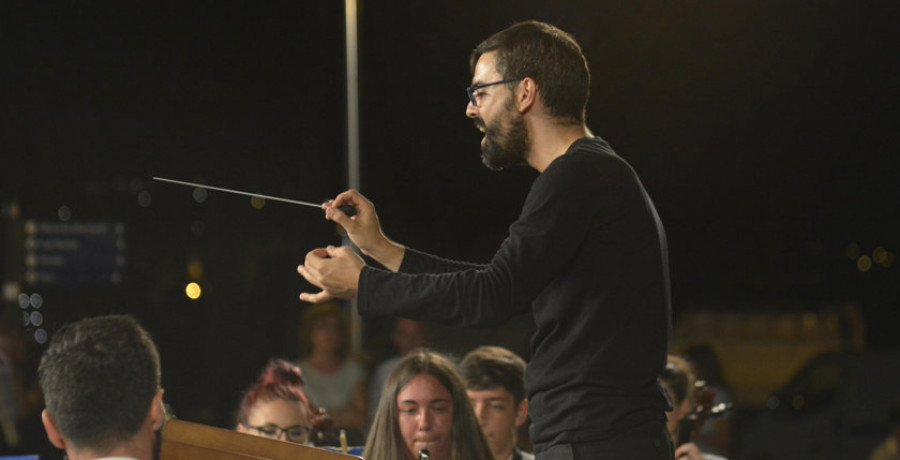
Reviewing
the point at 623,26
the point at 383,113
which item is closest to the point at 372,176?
the point at 383,113

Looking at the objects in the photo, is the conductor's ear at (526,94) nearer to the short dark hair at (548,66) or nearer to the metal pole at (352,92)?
the short dark hair at (548,66)

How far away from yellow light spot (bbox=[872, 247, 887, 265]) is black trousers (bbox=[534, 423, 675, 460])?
3.68 meters

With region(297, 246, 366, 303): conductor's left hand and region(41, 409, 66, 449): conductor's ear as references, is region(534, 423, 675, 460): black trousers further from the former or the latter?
region(41, 409, 66, 449): conductor's ear

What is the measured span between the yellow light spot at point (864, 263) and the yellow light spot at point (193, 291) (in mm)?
2830

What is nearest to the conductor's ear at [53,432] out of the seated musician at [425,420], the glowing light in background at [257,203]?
the seated musician at [425,420]

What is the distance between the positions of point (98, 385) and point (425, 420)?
157 cm

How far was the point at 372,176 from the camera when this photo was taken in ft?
14.6

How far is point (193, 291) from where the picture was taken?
4441 mm

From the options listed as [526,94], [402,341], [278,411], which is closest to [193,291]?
[402,341]

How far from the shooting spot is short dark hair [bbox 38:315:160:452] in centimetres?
142

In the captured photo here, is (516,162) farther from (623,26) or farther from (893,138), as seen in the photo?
(893,138)

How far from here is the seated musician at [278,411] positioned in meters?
2.96

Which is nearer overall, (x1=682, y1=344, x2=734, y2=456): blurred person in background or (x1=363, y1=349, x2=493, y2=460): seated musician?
(x1=363, y1=349, x2=493, y2=460): seated musician

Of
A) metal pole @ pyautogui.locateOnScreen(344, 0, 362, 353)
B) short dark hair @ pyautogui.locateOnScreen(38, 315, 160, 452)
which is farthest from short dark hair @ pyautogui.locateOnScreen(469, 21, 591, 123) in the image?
metal pole @ pyautogui.locateOnScreen(344, 0, 362, 353)
